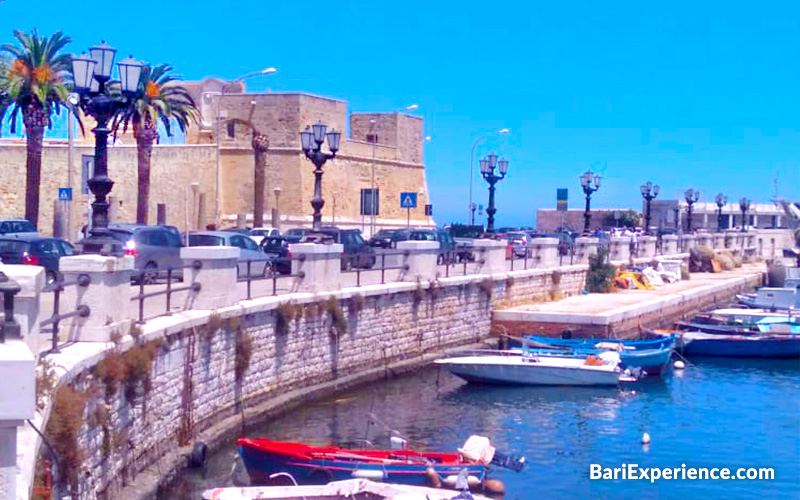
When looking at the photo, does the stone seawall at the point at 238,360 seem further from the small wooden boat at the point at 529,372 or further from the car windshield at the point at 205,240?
the car windshield at the point at 205,240

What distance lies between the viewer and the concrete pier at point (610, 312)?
105 ft

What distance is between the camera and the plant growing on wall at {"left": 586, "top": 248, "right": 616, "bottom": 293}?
41.4m

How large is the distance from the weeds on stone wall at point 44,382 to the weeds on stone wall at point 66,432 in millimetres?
211

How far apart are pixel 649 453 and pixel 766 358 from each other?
15572 mm

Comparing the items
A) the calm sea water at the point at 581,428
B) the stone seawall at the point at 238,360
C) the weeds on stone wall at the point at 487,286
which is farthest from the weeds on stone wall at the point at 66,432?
→ the weeds on stone wall at the point at 487,286

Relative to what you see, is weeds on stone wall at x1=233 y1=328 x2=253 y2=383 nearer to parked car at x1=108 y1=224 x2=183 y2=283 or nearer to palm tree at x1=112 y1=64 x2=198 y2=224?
parked car at x1=108 y1=224 x2=183 y2=283

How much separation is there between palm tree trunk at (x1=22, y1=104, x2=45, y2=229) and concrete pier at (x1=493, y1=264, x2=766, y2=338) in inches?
825

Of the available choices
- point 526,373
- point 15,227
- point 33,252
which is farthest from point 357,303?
point 15,227

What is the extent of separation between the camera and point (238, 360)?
20.1 metres

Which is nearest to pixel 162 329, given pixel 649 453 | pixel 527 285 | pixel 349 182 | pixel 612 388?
pixel 649 453

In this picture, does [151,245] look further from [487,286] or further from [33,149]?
[33,149]

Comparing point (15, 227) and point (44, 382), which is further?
point (15, 227)

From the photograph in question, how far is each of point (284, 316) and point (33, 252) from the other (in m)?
7.17

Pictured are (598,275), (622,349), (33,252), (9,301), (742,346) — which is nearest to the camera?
(9,301)
